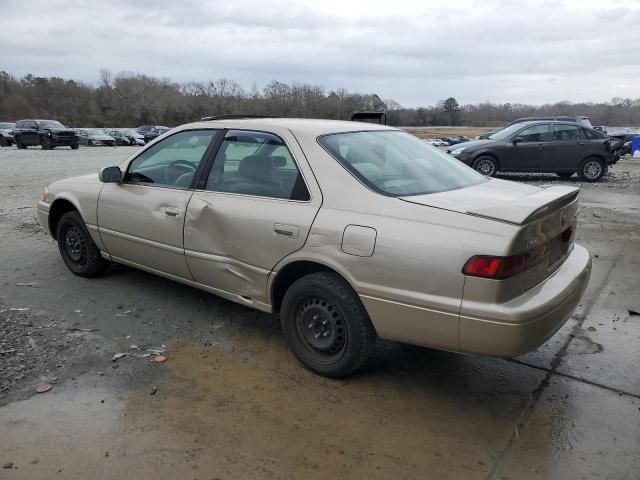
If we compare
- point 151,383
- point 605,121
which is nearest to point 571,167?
point 151,383

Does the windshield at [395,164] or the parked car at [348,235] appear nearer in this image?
the parked car at [348,235]

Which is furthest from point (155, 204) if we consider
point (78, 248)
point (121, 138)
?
point (121, 138)

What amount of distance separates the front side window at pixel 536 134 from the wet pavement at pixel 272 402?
9830 millimetres

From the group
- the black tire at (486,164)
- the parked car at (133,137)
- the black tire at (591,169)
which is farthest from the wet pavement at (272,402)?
the parked car at (133,137)

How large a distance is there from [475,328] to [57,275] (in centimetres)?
420

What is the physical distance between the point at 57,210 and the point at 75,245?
1.46 feet

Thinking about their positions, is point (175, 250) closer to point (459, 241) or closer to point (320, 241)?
point (320, 241)

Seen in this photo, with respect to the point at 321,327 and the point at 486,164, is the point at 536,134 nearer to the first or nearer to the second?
the point at 486,164

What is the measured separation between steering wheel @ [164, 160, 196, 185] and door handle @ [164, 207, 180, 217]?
264 millimetres

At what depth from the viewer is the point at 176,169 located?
13.3 ft

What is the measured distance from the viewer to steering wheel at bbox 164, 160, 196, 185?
12.9ft

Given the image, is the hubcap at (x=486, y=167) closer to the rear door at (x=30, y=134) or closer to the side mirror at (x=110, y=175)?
the side mirror at (x=110, y=175)

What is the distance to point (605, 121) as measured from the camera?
69.6 metres

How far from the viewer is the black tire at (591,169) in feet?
44.4
